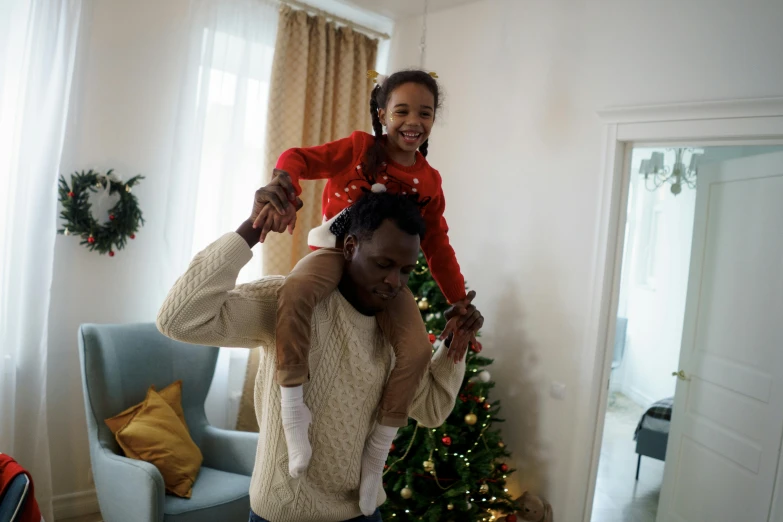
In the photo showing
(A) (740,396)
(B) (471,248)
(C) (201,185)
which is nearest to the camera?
(A) (740,396)

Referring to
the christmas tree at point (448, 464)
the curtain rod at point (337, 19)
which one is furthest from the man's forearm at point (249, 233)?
the curtain rod at point (337, 19)

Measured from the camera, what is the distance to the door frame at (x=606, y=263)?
277 cm

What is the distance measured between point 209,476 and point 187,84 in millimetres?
2067

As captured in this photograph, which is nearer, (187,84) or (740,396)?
(740,396)

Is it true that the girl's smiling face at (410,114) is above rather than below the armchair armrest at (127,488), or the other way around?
above

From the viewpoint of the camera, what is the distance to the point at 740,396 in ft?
9.20

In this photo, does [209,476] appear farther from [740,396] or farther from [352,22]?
[352,22]

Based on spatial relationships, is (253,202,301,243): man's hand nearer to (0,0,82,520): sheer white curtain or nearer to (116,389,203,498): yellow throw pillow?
(116,389,203,498): yellow throw pillow

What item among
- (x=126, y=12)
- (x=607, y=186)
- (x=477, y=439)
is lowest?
(x=477, y=439)

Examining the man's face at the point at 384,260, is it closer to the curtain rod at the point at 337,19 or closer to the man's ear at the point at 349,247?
the man's ear at the point at 349,247

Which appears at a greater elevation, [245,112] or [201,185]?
[245,112]

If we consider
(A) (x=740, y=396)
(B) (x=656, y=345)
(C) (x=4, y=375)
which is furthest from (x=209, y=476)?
(B) (x=656, y=345)

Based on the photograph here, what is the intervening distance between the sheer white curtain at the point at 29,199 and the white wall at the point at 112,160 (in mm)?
146

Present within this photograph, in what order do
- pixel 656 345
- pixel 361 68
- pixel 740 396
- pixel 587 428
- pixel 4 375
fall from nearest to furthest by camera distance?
pixel 4 375 < pixel 740 396 < pixel 587 428 < pixel 361 68 < pixel 656 345
